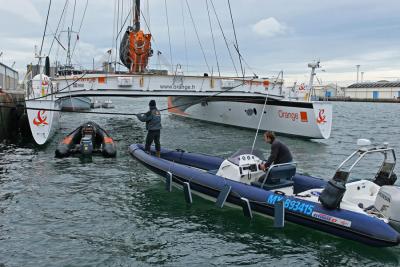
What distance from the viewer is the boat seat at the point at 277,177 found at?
909 cm

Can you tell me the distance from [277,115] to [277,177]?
535 inches

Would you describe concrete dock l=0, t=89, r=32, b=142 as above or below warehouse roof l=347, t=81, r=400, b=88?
below

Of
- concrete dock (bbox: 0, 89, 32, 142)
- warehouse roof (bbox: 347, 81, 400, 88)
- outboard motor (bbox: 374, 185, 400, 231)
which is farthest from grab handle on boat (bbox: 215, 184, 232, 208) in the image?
warehouse roof (bbox: 347, 81, 400, 88)

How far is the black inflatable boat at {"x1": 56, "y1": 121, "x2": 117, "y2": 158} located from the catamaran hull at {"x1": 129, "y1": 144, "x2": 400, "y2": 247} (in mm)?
4526

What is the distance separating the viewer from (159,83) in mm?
20422

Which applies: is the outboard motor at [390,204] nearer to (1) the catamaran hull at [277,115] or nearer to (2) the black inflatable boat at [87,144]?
(2) the black inflatable boat at [87,144]

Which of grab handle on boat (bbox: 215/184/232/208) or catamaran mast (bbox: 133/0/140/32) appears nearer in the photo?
grab handle on boat (bbox: 215/184/232/208)

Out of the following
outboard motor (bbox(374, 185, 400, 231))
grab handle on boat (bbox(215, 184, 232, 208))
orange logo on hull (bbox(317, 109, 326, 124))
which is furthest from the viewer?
orange logo on hull (bbox(317, 109, 326, 124))

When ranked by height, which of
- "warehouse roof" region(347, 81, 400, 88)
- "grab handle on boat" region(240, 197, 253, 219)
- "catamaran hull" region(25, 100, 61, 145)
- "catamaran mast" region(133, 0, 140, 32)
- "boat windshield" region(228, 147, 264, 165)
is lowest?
"grab handle on boat" region(240, 197, 253, 219)

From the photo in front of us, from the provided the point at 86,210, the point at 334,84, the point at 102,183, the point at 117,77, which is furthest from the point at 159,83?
the point at 334,84

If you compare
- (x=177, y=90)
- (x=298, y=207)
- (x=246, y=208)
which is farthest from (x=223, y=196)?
(x=177, y=90)

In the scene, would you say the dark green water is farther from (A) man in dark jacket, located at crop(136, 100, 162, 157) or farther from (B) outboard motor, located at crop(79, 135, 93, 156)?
(B) outboard motor, located at crop(79, 135, 93, 156)

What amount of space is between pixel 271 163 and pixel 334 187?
1.96 m

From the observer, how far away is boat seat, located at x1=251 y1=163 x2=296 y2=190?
9.09 metres
